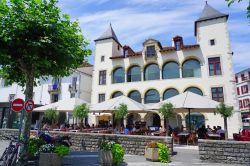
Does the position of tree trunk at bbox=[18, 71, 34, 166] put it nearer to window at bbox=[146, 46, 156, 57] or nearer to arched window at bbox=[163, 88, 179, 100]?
Answer: arched window at bbox=[163, 88, 179, 100]

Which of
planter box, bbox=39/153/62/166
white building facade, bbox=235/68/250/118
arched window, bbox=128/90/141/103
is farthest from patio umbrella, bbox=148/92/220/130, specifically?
white building facade, bbox=235/68/250/118

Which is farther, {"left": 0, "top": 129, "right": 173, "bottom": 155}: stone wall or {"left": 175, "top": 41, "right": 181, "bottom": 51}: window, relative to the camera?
{"left": 175, "top": 41, "right": 181, "bottom": 51}: window

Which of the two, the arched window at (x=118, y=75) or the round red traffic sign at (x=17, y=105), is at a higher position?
the arched window at (x=118, y=75)

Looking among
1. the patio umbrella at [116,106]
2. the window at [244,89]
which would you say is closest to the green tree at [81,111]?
the patio umbrella at [116,106]

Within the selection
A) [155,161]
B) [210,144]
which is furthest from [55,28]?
[210,144]

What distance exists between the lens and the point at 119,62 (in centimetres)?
2964

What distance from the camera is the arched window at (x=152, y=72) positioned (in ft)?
88.8

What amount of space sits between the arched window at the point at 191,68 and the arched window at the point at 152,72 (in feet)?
10.8

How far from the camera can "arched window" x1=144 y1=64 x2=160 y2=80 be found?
27078mm

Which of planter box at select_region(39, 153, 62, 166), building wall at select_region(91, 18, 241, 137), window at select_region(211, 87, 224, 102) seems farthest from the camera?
window at select_region(211, 87, 224, 102)

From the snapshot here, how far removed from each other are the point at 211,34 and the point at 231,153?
19416 millimetres

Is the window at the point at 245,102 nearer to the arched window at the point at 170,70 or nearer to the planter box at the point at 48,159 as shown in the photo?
the arched window at the point at 170,70

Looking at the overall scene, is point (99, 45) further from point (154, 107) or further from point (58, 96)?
point (154, 107)

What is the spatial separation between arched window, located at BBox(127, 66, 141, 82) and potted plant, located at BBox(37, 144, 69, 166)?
2091 cm
